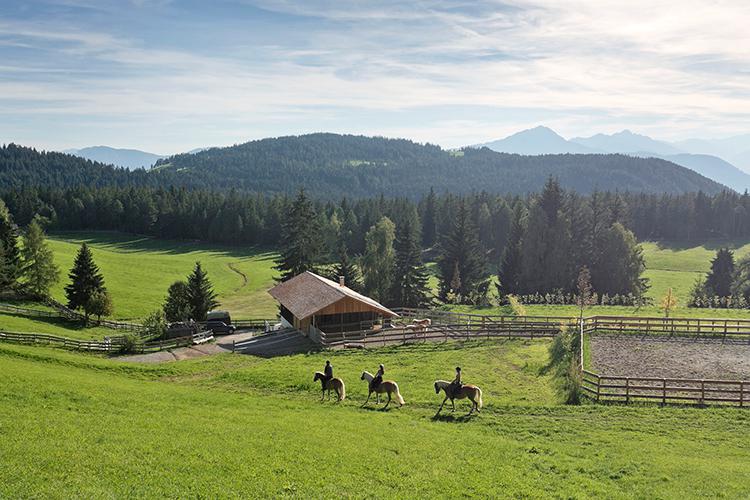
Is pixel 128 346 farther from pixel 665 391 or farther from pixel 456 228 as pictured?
pixel 456 228

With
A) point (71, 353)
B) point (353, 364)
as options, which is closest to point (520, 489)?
point (353, 364)

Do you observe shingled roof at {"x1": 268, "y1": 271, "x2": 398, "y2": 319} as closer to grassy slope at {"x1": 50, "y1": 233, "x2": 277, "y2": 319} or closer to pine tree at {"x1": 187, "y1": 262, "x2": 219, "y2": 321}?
pine tree at {"x1": 187, "y1": 262, "x2": 219, "y2": 321}

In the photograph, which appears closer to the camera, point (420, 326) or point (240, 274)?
point (420, 326)

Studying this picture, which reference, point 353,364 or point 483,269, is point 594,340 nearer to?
point 353,364

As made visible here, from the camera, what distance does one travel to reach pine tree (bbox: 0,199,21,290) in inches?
2087

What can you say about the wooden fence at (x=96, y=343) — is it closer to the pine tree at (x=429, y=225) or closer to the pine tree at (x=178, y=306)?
the pine tree at (x=178, y=306)

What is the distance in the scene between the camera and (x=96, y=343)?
37469 millimetres

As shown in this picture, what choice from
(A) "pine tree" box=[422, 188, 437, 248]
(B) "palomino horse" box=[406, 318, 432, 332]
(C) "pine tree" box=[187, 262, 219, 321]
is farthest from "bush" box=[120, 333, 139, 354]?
(A) "pine tree" box=[422, 188, 437, 248]

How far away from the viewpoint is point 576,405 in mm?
23438

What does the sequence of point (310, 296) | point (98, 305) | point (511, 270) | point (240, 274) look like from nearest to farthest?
1. point (310, 296)
2. point (98, 305)
3. point (511, 270)
4. point (240, 274)

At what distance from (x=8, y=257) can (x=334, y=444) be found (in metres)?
53.9

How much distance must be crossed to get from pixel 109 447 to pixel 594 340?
29.7 meters

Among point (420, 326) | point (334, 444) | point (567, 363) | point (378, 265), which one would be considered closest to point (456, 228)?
point (378, 265)

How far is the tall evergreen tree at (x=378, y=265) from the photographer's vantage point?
216 feet
